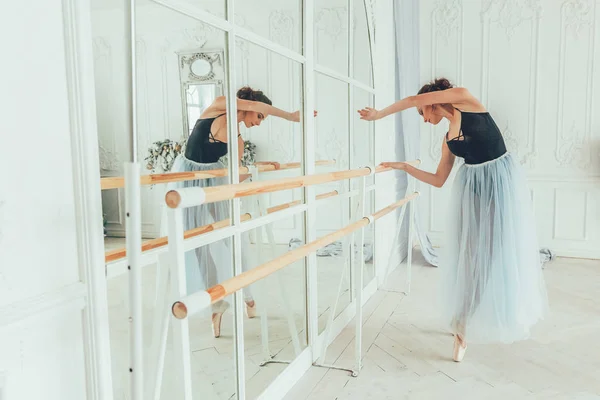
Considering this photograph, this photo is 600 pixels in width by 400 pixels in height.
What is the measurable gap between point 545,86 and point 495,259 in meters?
2.81

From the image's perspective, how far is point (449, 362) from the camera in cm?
244

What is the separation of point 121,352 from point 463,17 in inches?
178

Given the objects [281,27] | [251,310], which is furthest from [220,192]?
[281,27]

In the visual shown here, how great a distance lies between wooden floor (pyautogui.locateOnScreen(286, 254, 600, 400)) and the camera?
213 cm

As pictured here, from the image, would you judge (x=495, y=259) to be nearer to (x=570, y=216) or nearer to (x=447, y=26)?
(x=570, y=216)

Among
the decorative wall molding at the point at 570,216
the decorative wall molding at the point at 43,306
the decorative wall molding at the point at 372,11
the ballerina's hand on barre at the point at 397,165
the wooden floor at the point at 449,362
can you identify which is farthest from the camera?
the decorative wall molding at the point at 570,216

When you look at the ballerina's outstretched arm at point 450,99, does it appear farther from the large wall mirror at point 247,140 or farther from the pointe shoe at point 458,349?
the pointe shoe at point 458,349

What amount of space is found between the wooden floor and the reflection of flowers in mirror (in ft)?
3.85

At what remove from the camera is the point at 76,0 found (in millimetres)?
1003

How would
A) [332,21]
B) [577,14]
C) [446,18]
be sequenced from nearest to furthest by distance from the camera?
[332,21] < [577,14] < [446,18]

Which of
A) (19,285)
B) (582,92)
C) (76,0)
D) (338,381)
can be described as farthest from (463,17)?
(19,285)

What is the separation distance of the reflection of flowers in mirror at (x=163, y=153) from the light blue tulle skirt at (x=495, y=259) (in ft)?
5.04

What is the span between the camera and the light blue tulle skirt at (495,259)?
236 cm

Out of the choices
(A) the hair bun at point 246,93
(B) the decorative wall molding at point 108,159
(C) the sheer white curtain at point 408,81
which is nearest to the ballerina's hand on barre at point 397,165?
(A) the hair bun at point 246,93
